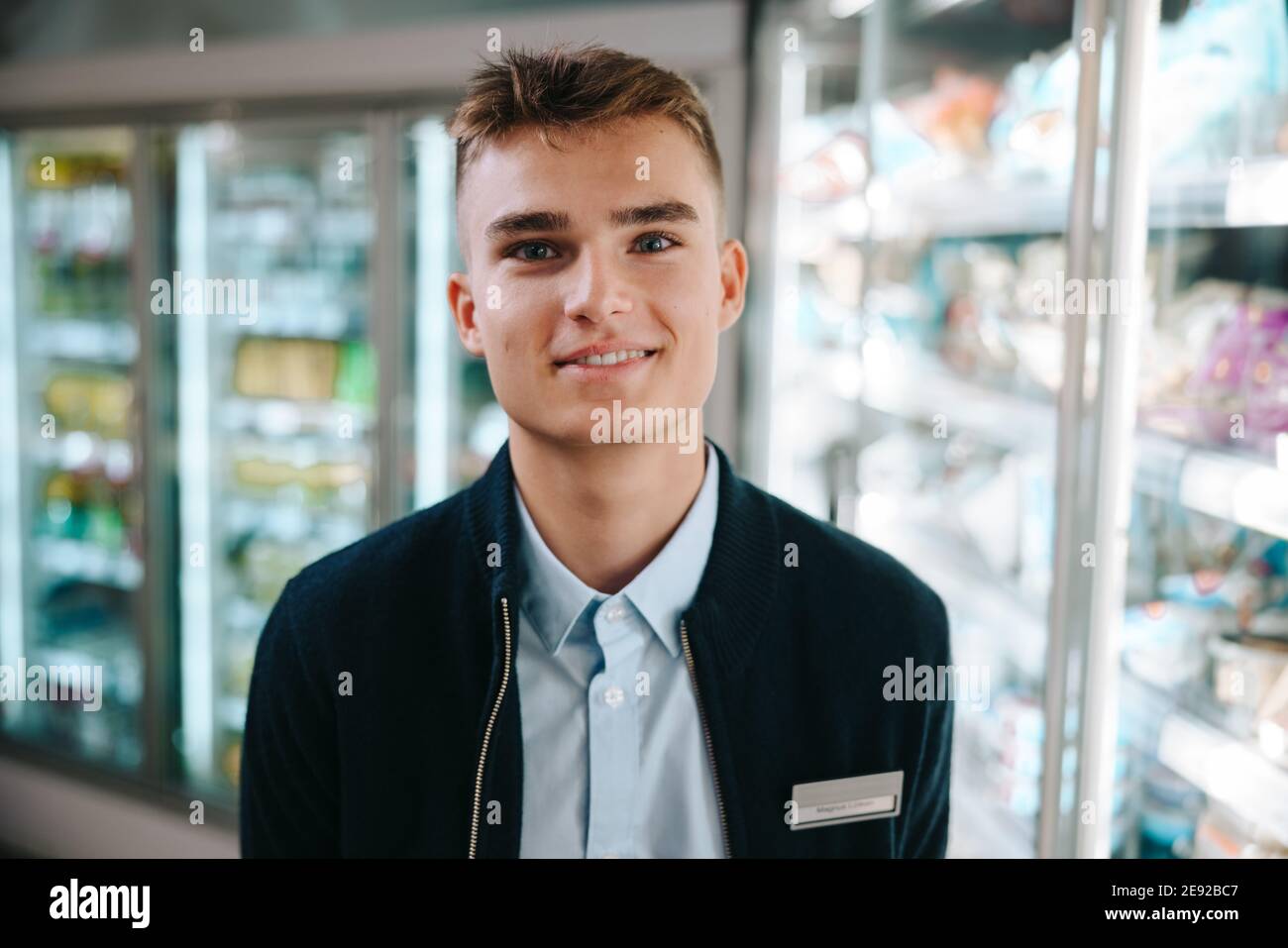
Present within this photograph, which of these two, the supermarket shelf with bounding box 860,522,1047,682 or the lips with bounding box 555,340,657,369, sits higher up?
the lips with bounding box 555,340,657,369

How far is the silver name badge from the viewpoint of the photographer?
100cm

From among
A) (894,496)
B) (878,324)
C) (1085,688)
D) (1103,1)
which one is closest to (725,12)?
(878,324)

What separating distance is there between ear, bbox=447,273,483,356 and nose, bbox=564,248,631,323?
4.1 inches

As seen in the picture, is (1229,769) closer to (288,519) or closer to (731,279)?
(731,279)

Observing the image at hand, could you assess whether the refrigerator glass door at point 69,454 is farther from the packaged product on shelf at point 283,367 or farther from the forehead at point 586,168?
the forehead at point 586,168

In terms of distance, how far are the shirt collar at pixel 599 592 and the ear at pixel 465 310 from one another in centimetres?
16

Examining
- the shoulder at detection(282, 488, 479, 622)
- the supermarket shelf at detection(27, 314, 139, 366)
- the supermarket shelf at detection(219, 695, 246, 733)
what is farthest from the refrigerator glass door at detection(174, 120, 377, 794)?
the shoulder at detection(282, 488, 479, 622)

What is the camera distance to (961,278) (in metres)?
2.04

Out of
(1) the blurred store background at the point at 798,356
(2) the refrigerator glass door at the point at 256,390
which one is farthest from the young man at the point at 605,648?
(2) the refrigerator glass door at the point at 256,390

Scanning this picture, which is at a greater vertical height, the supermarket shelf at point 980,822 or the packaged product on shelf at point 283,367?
the packaged product on shelf at point 283,367

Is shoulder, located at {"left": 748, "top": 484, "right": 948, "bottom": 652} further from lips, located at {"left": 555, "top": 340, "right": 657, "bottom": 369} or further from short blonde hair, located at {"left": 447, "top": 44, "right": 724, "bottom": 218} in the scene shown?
short blonde hair, located at {"left": 447, "top": 44, "right": 724, "bottom": 218}

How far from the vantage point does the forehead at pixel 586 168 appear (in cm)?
86

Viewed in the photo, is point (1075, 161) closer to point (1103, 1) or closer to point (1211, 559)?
point (1103, 1)
